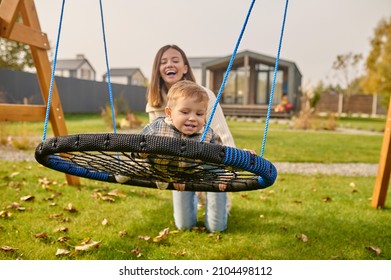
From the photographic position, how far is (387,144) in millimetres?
2260

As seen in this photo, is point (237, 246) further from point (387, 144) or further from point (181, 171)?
point (387, 144)

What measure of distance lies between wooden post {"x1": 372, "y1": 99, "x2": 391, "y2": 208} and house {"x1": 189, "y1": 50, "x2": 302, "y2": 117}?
894cm

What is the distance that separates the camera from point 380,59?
39.7ft

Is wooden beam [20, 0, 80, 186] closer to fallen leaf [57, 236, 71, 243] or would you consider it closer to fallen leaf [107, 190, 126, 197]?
fallen leaf [107, 190, 126, 197]

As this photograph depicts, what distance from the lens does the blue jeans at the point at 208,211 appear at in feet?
6.28

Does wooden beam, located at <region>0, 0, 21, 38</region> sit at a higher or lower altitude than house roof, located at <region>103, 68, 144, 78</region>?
higher

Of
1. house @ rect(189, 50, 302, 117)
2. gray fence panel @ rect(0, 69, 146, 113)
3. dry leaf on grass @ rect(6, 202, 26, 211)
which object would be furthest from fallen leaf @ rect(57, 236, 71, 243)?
house @ rect(189, 50, 302, 117)

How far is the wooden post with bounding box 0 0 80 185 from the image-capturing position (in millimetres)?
1888

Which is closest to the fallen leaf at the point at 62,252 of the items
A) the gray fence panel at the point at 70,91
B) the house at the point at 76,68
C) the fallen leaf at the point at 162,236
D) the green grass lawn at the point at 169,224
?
the green grass lawn at the point at 169,224

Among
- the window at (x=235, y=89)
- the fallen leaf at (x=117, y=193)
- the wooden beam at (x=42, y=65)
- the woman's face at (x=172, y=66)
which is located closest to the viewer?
the woman's face at (x=172, y=66)

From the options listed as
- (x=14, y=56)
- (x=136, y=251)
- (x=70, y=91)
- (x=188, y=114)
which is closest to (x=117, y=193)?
(x=136, y=251)

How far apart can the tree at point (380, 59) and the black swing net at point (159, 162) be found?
11125 millimetres

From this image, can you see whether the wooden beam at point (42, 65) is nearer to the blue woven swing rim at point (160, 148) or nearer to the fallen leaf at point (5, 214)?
the fallen leaf at point (5, 214)
